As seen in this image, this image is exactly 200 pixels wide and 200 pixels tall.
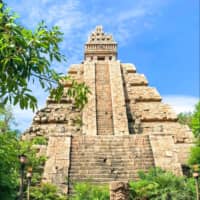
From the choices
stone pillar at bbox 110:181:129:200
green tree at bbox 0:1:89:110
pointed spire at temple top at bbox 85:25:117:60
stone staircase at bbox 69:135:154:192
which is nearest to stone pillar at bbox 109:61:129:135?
stone staircase at bbox 69:135:154:192

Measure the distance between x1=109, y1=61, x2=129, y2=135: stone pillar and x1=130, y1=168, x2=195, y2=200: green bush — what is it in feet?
24.1

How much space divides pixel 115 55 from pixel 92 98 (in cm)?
1186

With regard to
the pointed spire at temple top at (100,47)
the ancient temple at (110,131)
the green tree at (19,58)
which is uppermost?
the pointed spire at temple top at (100,47)

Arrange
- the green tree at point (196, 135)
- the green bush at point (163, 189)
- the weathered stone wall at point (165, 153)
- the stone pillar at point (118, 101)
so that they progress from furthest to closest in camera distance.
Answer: the stone pillar at point (118, 101) < the weathered stone wall at point (165, 153) < the green tree at point (196, 135) < the green bush at point (163, 189)

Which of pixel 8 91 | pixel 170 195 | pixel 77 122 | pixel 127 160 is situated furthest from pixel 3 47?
pixel 77 122

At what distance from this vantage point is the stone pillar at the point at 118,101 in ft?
58.5

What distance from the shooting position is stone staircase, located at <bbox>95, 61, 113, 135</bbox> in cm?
1807

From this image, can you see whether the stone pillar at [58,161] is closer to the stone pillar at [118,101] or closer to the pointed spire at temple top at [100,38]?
the stone pillar at [118,101]

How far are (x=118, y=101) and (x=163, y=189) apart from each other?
1049cm

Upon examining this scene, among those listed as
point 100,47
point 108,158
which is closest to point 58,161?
point 108,158

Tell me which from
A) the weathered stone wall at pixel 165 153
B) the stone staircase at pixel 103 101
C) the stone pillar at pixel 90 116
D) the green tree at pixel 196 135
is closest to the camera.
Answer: the green tree at pixel 196 135

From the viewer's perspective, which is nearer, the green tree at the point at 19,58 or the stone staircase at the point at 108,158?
the green tree at the point at 19,58

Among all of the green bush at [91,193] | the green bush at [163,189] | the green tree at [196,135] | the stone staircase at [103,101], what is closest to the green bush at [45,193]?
the green bush at [91,193]

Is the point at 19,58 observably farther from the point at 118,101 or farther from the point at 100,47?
the point at 100,47
